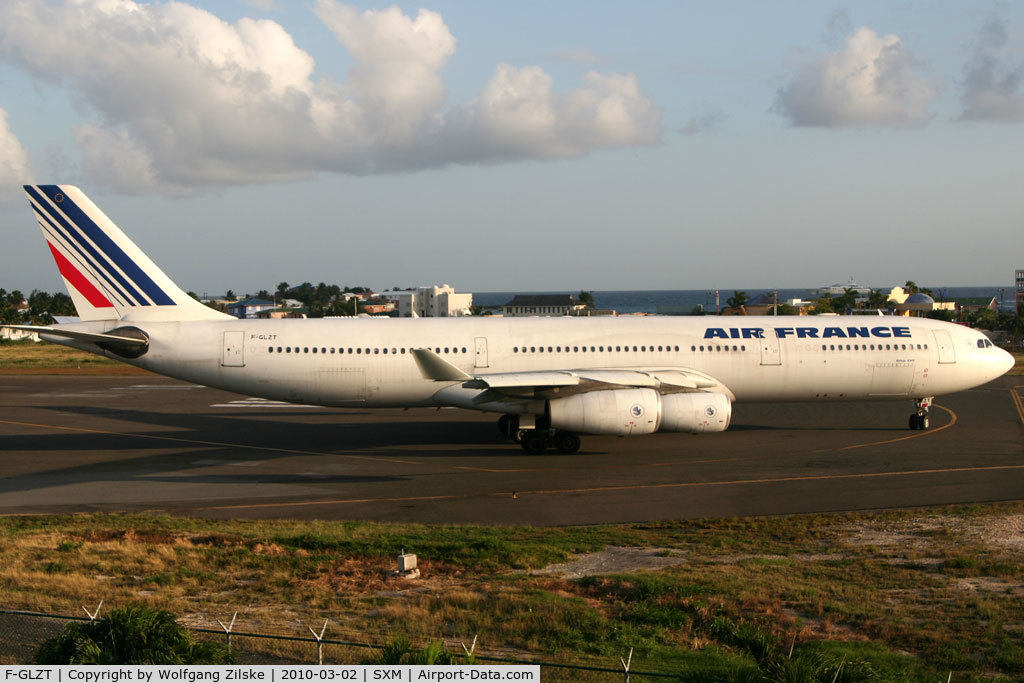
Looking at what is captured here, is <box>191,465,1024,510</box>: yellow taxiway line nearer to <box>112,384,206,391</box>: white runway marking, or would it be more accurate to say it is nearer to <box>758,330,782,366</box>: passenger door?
<box>758,330,782,366</box>: passenger door

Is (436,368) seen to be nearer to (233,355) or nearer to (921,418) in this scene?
(233,355)

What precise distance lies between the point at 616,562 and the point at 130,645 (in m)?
8.54

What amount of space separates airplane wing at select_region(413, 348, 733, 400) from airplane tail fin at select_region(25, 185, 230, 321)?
9835 mm

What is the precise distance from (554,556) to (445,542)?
2.35m

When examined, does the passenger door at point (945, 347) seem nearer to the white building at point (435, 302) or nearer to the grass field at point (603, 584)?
the grass field at point (603, 584)

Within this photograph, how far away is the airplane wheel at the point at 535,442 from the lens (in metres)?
27.1

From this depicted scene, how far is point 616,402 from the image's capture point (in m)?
25.2

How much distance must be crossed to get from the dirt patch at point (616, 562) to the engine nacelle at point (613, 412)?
30.1 feet

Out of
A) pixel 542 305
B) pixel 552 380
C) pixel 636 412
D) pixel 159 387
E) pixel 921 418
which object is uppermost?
pixel 542 305

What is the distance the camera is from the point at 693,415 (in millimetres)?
25453

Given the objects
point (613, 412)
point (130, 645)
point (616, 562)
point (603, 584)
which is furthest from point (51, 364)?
point (130, 645)

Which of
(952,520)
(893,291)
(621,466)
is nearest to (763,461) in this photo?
(621,466)

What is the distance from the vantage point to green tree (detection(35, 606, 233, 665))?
9.06 m

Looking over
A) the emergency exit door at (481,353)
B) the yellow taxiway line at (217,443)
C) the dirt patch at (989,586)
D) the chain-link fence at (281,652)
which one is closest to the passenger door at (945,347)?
the emergency exit door at (481,353)
